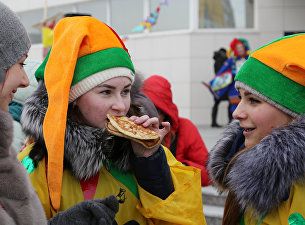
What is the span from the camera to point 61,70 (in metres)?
1.97

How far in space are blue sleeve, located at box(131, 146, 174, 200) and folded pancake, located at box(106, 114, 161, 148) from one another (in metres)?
0.08

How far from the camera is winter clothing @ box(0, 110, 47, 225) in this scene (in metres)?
1.40

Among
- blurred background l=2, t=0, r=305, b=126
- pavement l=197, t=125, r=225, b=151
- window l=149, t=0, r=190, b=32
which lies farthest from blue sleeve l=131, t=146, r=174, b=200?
window l=149, t=0, r=190, b=32

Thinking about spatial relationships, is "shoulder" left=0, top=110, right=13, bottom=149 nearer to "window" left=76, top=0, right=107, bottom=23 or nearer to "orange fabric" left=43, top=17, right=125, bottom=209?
"orange fabric" left=43, top=17, right=125, bottom=209

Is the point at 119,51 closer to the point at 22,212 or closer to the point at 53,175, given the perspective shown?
the point at 53,175

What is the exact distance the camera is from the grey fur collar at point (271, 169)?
6.12 ft

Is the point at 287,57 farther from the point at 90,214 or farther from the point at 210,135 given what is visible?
the point at 210,135

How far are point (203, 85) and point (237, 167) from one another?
9.50 m

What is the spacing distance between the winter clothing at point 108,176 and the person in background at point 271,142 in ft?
0.84

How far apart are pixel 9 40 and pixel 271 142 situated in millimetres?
1323

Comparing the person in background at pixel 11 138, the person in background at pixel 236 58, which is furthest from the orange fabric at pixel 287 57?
the person in background at pixel 236 58

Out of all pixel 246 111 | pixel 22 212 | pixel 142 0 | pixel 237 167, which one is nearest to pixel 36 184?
pixel 22 212

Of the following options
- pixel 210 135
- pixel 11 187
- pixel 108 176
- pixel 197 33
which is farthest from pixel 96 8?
pixel 11 187

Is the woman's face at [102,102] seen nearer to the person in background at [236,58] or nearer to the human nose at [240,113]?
the human nose at [240,113]
